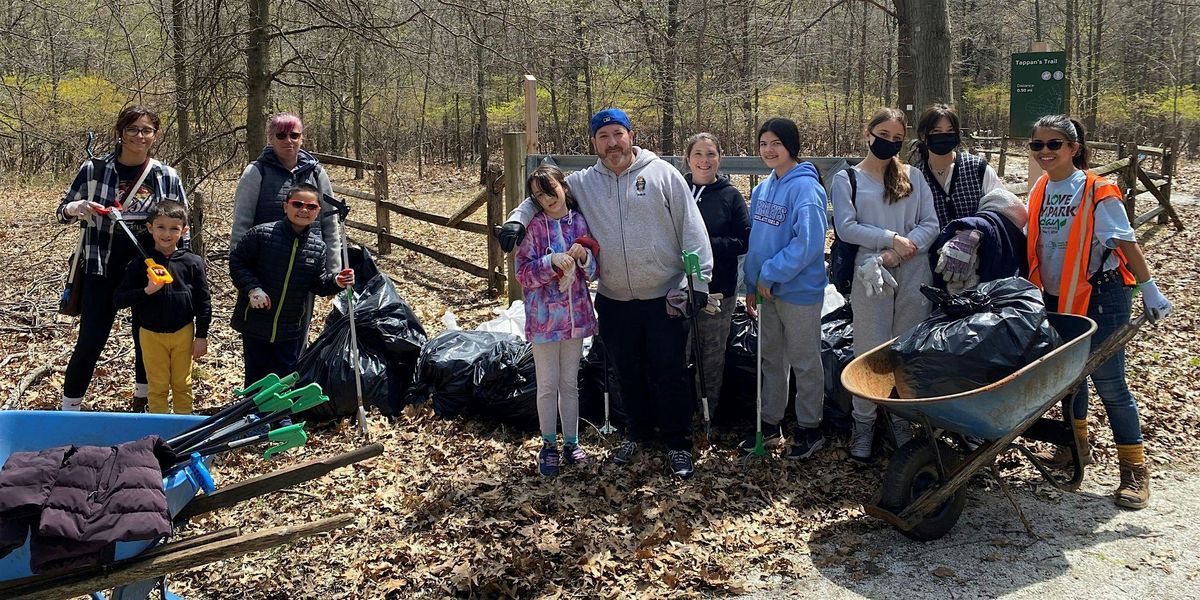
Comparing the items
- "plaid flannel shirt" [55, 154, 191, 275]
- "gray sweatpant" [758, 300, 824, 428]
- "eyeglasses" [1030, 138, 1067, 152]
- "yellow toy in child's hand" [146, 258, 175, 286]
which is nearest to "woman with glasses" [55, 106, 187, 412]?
"plaid flannel shirt" [55, 154, 191, 275]

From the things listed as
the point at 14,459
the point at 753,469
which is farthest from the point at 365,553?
the point at 753,469

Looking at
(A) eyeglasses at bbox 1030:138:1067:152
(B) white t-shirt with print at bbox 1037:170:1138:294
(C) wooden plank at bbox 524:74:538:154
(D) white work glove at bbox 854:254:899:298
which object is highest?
(C) wooden plank at bbox 524:74:538:154

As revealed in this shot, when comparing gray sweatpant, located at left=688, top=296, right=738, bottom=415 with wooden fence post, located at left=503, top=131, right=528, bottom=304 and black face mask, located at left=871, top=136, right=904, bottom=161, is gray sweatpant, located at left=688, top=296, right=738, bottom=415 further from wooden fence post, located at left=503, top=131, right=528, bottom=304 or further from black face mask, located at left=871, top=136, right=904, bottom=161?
wooden fence post, located at left=503, top=131, right=528, bottom=304

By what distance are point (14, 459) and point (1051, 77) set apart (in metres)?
7.23

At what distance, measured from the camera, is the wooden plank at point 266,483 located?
2.82 meters

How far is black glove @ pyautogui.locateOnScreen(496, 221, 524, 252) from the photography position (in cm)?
436

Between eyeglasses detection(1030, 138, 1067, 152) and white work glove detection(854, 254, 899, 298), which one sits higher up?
eyeglasses detection(1030, 138, 1067, 152)

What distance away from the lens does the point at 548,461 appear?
464 cm

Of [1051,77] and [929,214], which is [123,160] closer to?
[929,214]

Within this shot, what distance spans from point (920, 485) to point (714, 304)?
1.40 meters

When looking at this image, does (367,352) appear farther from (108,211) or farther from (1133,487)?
(1133,487)

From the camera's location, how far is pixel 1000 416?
363 cm

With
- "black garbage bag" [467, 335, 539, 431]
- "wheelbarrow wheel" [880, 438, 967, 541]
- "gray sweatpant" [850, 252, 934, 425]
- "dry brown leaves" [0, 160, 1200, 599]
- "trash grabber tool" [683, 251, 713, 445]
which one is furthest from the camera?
"black garbage bag" [467, 335, 539, 431]

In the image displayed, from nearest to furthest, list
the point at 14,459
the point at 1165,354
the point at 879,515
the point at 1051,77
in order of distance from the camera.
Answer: the point at 14,459
the point at 879,515
the point at 1165,354
the point at 1051,77
